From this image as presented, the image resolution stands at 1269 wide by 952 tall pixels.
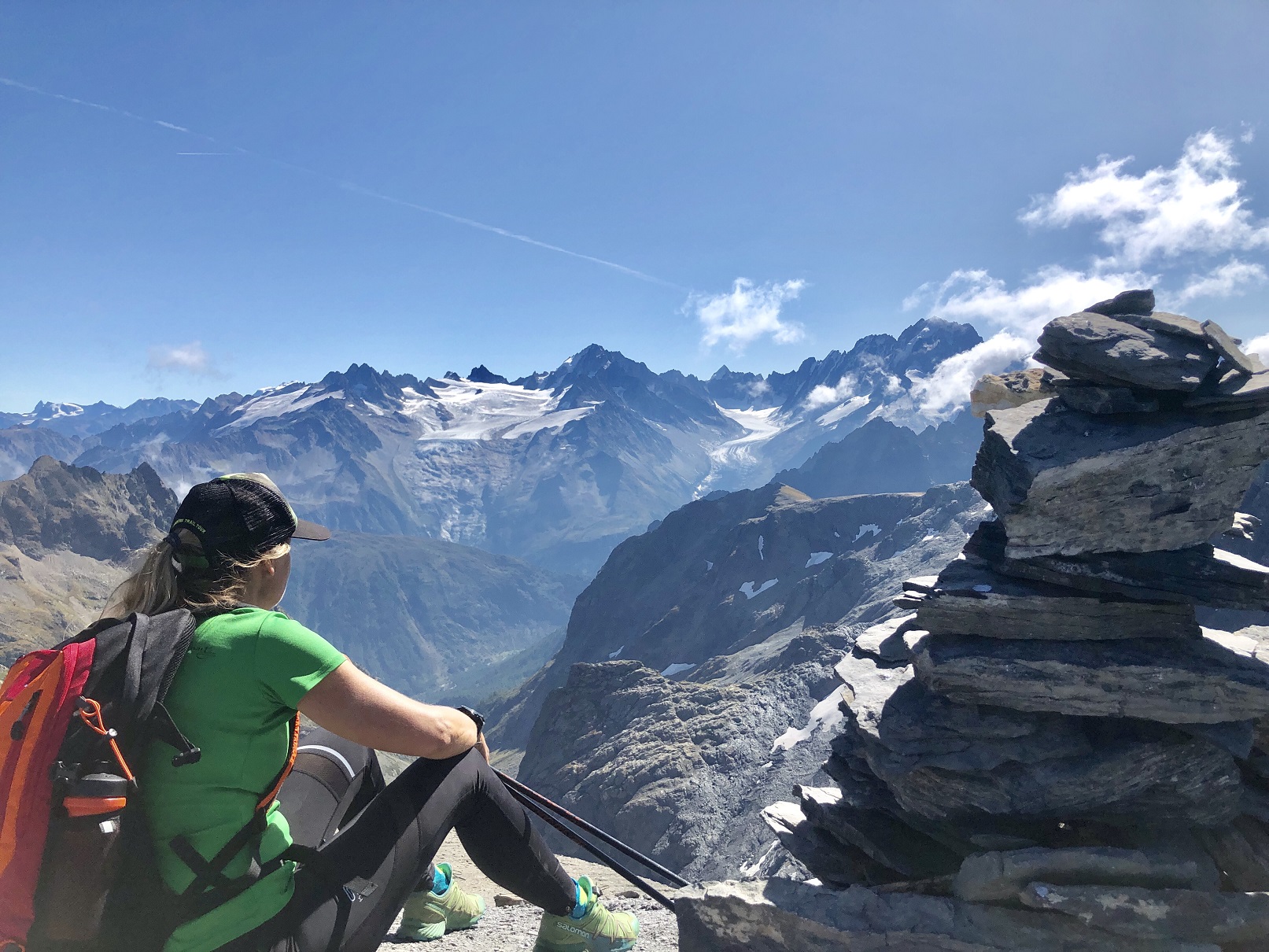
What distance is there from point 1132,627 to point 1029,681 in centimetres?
171

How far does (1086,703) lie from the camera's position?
28.3 feet

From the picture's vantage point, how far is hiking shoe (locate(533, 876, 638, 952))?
22.9ft

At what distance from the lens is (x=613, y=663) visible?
3297 inches

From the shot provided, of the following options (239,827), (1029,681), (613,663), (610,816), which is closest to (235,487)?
(239,827)

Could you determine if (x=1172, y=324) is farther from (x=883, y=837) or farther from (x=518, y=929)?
(x=518, y=929)

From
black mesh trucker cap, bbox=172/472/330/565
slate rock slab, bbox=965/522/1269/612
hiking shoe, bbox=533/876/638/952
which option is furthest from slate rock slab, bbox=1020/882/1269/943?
black mesh trucker cap, bbox=172/472/330/565

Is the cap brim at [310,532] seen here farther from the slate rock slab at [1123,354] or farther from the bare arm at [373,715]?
the slate rock slab at [1123,354]

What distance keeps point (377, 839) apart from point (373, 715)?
1.19 metres

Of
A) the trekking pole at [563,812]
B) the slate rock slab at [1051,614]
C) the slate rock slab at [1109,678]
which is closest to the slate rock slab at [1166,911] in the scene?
the slate rock slab at [1109,678]

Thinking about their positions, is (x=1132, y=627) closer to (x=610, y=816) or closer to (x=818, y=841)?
(x=818, y=841)

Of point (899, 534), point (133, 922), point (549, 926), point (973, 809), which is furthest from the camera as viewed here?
point (899, 534)

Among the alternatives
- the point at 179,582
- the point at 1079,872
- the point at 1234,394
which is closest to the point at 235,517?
the point at 179,582

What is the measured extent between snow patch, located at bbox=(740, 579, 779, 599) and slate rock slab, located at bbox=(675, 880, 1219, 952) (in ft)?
613

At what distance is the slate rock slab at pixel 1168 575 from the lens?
338 inches
